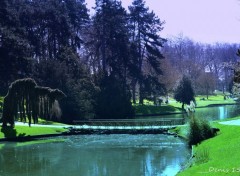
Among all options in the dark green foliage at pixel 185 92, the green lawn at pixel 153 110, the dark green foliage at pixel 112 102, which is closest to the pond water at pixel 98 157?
the dark green foliage at pixel 112 102

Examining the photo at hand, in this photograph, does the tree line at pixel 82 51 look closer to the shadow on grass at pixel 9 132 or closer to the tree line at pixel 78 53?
the tree line at pixel 78 53

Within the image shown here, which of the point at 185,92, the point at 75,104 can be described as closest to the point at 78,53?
the point at 75,104

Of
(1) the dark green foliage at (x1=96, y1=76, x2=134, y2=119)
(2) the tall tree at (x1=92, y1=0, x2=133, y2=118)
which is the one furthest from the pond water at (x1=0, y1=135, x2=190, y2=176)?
(2) the tall tree at (x1=92, y1=0, x2=133, y2=118)

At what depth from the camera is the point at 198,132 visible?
74.8 ft

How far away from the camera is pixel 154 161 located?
783 inches

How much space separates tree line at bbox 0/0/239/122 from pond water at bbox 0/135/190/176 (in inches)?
662

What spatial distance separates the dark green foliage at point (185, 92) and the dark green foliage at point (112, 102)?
11665 millimetres

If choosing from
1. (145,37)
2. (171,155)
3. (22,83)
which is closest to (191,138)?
(171,155)

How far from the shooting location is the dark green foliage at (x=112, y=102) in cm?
4966

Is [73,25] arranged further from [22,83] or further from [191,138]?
[191,138]

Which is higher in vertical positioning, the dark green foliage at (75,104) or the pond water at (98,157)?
the dark green foliage at (75,104)

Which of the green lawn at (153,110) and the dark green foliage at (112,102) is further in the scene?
the green lawn at (153,110)

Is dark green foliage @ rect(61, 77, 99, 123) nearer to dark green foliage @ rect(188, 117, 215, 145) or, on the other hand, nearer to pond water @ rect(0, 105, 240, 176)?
pond water @ rect(0, 105, 240, 176)

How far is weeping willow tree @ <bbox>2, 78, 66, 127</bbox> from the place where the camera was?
1221 inches
